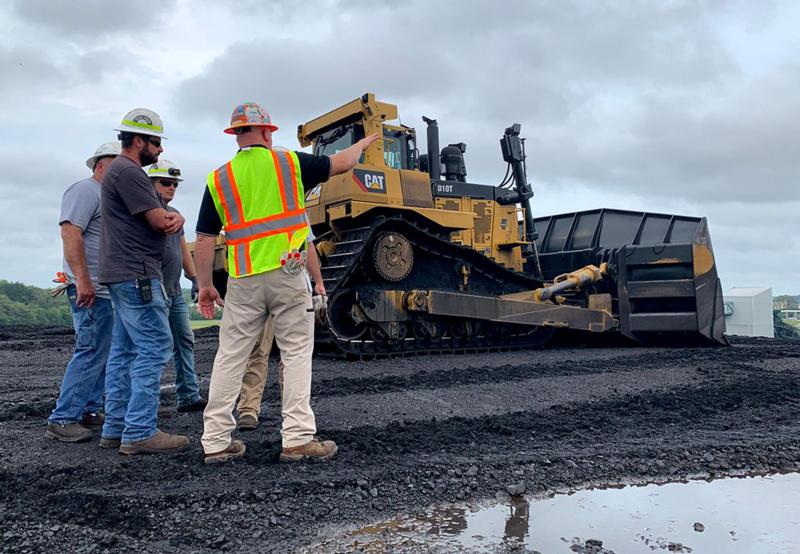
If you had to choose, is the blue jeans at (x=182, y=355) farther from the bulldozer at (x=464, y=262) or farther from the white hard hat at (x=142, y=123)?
the bulldozer at (x=464, y=262)

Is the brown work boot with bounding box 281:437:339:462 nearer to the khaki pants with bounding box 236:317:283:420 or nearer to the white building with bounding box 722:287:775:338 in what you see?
the khaki pants with bounding box 236:317:283:420

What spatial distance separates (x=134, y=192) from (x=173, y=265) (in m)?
1.26

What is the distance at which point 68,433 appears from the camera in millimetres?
4133

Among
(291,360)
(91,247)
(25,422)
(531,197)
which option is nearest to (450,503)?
(291,360)

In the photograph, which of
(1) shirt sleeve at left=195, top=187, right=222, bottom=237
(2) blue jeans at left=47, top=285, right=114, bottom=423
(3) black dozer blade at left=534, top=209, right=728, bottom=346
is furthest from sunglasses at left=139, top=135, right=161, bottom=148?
(3) black dozer blade at left=534, top=209, right=728, bottom=346

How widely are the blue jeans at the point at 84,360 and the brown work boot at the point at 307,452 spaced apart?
5.12 feet

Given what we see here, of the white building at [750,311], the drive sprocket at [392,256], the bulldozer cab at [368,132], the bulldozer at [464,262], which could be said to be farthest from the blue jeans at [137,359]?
the white building at [750,311]

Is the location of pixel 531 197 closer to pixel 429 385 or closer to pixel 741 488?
pixel 429 385

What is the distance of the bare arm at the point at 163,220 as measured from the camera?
3801 mm

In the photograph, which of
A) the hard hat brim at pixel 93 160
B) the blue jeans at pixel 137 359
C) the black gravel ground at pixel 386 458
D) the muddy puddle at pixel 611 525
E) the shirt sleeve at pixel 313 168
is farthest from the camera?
the hard hat brim at pixel 93 160

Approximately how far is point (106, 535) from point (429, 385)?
4106 millimetres

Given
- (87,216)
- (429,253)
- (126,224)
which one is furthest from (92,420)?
(429,253)

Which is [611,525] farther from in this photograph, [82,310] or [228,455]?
[82,310]

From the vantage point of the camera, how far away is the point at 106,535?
2596mm
